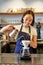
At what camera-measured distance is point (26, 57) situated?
175 cm

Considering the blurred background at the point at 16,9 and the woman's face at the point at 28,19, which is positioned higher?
the blurred background at the point at 16,9

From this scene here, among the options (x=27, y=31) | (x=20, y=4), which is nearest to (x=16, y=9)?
(x=20, y=4)

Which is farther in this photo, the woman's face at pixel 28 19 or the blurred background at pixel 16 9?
the blurred background at pixel 16 9

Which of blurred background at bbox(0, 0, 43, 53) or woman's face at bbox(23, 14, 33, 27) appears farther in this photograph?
blurred background at bbox(0, 0, 43, 53)

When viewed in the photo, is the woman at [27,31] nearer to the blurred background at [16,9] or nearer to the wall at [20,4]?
the blurred background at [16,9]

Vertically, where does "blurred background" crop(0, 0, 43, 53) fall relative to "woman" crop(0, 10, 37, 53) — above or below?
above

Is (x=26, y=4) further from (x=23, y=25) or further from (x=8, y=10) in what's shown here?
(x=23, y=25)

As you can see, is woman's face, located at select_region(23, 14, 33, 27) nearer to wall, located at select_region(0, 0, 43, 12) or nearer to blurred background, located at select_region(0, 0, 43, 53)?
blurred background, located at select_region(0, 0, 43, 53)

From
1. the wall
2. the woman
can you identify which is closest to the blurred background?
the wall

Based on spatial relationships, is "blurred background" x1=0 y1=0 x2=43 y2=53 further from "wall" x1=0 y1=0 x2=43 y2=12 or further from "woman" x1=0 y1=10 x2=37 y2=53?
"woman" x1=0 y1=10 x2=37 y2=53

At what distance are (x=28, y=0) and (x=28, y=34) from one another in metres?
3.50

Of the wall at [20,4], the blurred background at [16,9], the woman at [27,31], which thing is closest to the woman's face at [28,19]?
the woman at [27,31]

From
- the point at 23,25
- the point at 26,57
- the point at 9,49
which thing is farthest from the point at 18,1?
the point at 26,57

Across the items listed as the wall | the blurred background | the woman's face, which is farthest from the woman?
the wall
